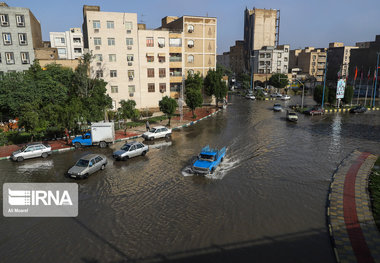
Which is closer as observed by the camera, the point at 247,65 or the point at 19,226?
the point at 19,226

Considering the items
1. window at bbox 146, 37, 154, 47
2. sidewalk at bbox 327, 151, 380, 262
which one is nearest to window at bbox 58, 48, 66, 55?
window at bbox 146, 37, 154, 47

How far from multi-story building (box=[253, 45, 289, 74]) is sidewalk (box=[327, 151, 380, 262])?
3580 inches

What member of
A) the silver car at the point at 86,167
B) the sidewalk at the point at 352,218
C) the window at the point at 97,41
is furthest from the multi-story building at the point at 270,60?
the silver car at the point at 86,167

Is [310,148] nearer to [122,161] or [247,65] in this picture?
[122,161]

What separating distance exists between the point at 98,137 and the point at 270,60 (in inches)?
3631

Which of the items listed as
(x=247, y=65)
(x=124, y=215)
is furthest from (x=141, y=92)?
(x=247, y=65)

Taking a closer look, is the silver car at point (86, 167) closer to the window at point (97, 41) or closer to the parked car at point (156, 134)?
the parked car at point (156, 134)

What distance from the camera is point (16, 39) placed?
45.5m

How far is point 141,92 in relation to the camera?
54000 millimetres

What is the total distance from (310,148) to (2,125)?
1656 inches

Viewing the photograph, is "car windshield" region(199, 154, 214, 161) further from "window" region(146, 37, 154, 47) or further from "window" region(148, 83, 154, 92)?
"window" region(146, 37, 154, 47)

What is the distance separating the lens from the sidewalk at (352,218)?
1189 centimetres

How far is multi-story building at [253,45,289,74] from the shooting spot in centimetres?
10644

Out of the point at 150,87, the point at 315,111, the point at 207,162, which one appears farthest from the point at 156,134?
the point at 315,111
